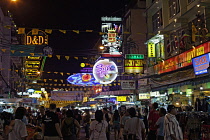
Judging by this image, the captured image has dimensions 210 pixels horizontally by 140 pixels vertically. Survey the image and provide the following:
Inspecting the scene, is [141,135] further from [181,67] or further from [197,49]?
[181,67]

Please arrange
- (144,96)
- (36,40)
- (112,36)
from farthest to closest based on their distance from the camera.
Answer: (112,36) < (36,40) < (144,96)

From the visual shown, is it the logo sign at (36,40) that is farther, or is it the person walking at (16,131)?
the logo sign at (36,40)

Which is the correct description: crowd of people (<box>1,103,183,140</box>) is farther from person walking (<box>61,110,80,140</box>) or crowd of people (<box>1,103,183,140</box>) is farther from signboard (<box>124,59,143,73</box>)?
signboard (<box>124,59,143,73</box>)

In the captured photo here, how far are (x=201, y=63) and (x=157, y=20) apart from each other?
15.3m

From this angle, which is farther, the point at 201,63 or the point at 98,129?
the point at 201,63

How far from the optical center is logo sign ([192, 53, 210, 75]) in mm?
18406

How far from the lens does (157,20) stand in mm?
33469

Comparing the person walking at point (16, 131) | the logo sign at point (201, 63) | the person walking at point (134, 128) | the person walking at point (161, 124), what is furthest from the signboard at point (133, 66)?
the person walking at point (16, 131)

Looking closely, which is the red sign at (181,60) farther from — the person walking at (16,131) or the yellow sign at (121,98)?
the yellow sign at (121,98)

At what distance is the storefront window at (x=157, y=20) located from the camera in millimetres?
32094

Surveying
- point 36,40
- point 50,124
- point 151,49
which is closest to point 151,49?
point 151,49

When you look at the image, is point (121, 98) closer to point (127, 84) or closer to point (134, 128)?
point (127, 84)

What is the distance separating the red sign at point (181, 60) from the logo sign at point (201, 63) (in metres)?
0.64

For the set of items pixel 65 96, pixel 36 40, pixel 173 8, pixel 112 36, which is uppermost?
pixel 112 36
